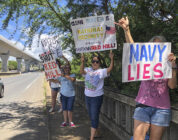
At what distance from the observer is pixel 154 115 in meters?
2.52

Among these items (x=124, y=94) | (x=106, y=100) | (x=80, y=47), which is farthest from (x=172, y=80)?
(x=106, y=100)

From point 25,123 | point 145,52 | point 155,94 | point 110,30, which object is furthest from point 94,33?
point 25,123

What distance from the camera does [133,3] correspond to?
14.6 ft

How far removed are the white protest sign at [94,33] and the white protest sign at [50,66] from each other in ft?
5.38

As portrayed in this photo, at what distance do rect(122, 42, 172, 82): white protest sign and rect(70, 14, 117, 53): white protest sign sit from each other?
1.30m

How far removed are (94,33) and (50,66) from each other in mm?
2152

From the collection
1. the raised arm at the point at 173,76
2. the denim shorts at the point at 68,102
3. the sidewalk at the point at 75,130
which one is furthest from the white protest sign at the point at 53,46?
the raised arm at the point at 173,76

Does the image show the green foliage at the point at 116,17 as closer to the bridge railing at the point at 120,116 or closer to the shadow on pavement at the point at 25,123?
the bridge railing at the point at 120,116

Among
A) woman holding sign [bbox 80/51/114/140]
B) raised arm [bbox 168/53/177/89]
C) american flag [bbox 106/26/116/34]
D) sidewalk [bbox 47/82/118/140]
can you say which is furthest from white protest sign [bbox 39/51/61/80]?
raised arm [bbox 168/53/177/89]

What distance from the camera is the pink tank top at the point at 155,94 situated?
2521 mm

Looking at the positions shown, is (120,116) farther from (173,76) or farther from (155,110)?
(173,76)

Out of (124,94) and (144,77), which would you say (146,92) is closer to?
(144,77)

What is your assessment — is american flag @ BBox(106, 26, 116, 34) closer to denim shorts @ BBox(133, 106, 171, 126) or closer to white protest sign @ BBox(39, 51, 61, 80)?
denim shorts @ BBox(133, 106, 171, 126)

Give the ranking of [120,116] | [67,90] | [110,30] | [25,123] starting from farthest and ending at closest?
[25,123] < [67,90] < [120,116] < [110,30]
